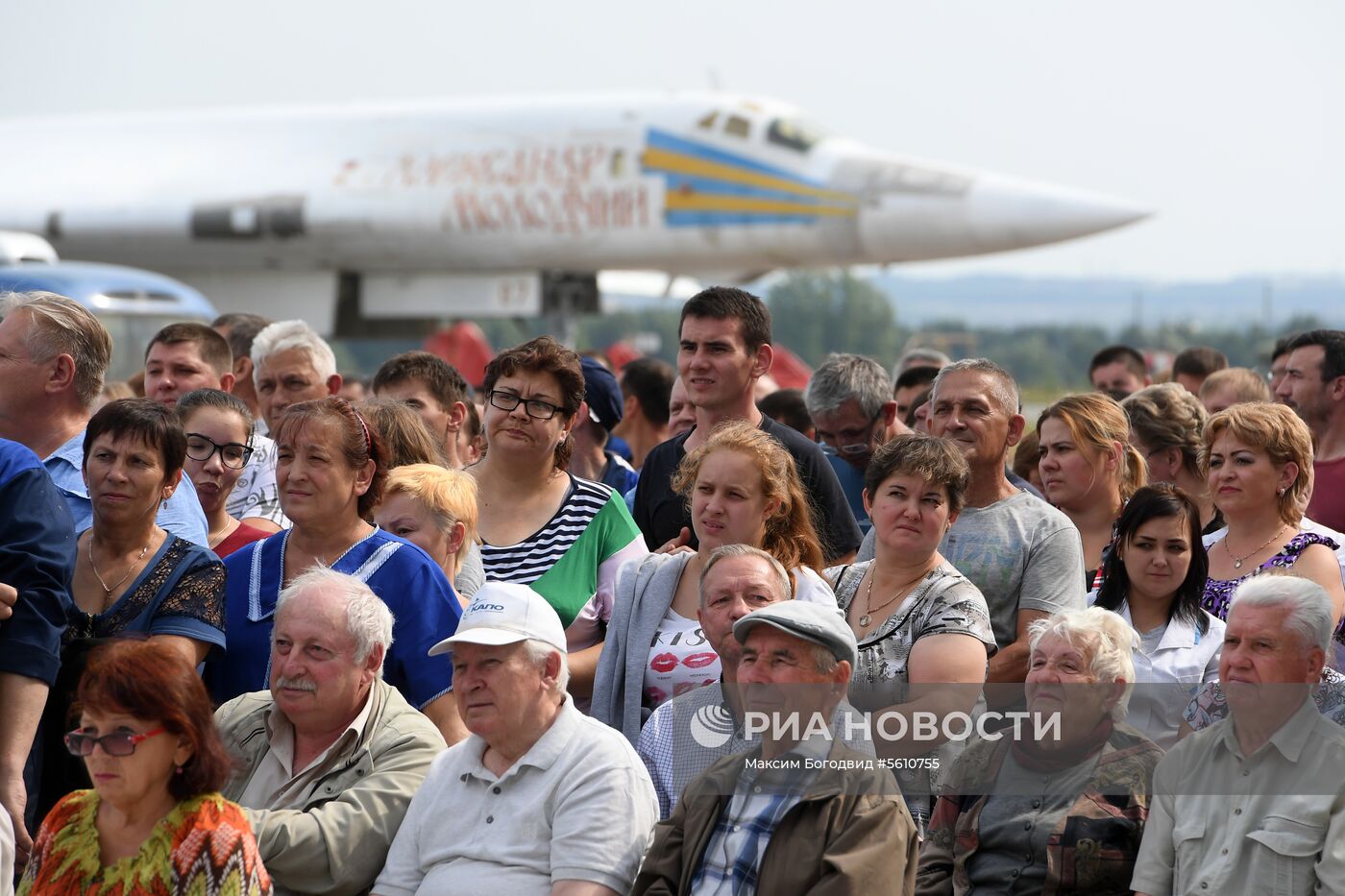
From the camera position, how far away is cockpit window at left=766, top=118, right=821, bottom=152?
792 inches

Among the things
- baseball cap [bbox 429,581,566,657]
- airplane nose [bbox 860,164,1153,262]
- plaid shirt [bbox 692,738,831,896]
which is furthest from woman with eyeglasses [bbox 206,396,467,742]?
airplane nose [bbox 860,164,1153,262]

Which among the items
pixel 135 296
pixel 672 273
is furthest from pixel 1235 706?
pixel 672 273

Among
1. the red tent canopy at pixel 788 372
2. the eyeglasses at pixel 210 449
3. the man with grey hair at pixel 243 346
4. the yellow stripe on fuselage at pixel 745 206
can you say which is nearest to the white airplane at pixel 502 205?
the yellow stripe on fuselage at pixel 745 206

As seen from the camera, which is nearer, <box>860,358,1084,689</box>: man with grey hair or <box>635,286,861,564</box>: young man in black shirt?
<box>860,358,1084,689</box>: man with grey hair

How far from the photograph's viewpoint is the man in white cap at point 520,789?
11.4 ft

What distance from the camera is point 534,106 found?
69.3ft

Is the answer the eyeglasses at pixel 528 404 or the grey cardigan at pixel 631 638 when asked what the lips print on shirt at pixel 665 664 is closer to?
the grey cardigan at pixel 631 638

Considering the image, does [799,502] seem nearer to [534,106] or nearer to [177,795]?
[177,795]

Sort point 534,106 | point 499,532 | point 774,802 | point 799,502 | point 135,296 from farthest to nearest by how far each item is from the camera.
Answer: point 534,106, point 135,296, point 499,532, point 799,502, point 774,802

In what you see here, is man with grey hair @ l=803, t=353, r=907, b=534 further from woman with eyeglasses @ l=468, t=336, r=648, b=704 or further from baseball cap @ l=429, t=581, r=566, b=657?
baseball cap @ l=429, t=581, r=566, b=657

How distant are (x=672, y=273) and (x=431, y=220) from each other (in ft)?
11.0

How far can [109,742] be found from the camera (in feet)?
10.3

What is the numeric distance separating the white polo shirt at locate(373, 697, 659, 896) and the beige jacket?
0.24ft

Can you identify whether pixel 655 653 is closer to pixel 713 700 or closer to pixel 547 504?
pixel 713 700
